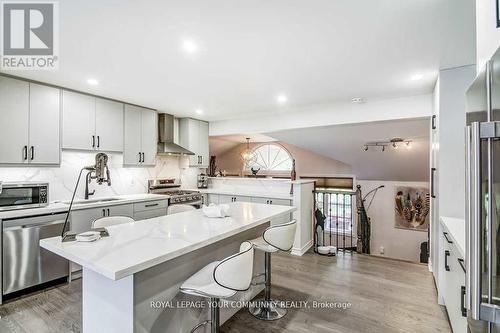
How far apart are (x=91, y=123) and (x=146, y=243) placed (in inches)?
113

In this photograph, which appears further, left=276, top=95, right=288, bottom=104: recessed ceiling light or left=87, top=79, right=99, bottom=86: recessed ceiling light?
left=276, top=95, right=288, bottom=104: recessed ceiling light

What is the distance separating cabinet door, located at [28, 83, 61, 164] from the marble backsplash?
0.31 metres

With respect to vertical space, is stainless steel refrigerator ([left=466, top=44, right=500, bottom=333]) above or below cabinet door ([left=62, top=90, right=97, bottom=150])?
below

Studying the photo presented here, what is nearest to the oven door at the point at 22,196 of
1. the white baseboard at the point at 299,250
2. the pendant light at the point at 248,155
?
the white baseboard at the point at 299,250

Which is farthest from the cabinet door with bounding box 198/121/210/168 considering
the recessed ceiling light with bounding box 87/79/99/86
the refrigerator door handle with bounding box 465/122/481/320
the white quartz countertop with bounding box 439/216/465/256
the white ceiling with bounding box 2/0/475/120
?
the refrigerator door handle with bounding box 465/122/481/320

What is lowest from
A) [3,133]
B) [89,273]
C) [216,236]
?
[89,273]

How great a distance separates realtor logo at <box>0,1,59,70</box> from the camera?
1.78 metres

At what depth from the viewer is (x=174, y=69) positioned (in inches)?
109

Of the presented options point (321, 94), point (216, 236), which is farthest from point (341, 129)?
point (216, 236)

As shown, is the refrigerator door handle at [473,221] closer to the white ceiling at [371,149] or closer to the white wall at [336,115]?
the white wall at [336,115]

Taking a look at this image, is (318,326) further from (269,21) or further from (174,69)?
(174,69)

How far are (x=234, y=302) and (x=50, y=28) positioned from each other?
2774 millimetres

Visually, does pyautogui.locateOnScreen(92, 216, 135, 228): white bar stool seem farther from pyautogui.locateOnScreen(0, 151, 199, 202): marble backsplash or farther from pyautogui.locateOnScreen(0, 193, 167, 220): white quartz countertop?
pyautogui.locateOnScreen(0, 151, 199, 202): marble backsplash

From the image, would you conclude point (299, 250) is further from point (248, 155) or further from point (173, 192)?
point (248, 155)
